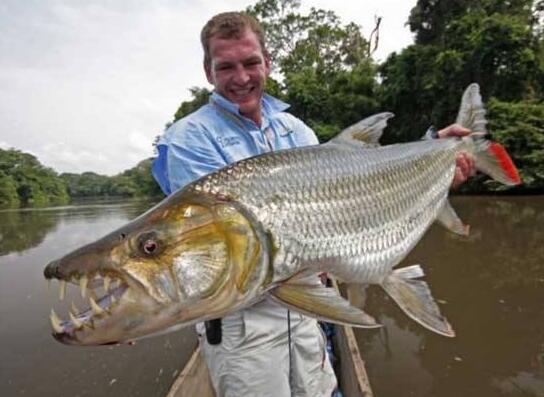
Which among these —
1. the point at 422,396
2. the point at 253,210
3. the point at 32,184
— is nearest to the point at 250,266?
Answer: the point at 253,210

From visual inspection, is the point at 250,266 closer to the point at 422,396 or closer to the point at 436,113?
the point at 422,396

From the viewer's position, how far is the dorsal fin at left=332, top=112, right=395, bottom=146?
2.36 meters

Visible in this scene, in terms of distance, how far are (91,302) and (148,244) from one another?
0.25 meters

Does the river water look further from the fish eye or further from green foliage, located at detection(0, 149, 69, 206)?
green foliage, located at detection(0, 149, 69, 206)

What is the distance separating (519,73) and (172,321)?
27.3 m

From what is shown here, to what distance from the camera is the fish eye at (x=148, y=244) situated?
155 centimetres

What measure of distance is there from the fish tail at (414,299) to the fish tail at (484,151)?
3.69 feet

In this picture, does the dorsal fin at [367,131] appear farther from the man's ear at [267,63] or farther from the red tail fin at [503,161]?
the red tail fin at [503,161]

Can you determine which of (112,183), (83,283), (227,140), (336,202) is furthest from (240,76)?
(112,183)

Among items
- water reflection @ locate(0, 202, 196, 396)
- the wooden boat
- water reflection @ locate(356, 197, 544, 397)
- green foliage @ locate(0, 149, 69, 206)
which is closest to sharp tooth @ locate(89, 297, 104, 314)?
the wooden boat

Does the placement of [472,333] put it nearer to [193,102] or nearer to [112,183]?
[193,102]

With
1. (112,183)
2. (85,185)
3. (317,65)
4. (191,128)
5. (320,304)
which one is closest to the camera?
(320,304)

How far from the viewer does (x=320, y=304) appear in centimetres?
169

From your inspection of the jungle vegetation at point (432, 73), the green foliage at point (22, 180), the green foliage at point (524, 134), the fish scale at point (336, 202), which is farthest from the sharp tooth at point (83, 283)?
the green foliage at point (22, 180)
